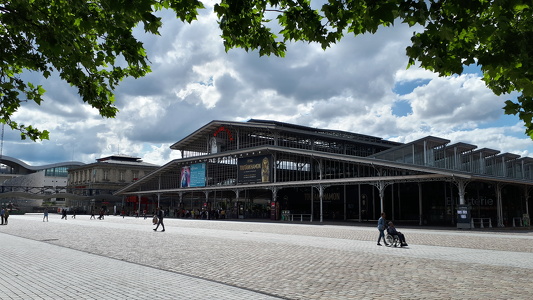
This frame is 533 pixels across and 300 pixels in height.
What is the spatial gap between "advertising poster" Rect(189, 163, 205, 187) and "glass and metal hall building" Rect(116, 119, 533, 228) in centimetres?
13

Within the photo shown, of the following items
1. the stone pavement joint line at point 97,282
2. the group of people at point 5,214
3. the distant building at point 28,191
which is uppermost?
the distant building at point 28,191

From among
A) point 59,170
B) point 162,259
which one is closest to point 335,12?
point 162,259

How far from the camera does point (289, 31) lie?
246 inches

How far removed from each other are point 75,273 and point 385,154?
3393cm

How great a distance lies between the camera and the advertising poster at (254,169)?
154ft

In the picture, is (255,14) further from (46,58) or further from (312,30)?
(46,58)

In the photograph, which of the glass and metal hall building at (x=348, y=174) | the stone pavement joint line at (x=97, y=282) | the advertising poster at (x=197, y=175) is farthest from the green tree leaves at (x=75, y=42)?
the advertising poster at (x=197, y=175)

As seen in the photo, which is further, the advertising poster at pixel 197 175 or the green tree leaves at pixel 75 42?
the advertising poster at pixel 197 175

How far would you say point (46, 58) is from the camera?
24.8 ft

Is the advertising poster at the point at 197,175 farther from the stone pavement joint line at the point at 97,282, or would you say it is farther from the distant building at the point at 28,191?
the stone pavement joint line at the point at 97,282

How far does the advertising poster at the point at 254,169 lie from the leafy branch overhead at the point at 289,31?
39371 millimetres

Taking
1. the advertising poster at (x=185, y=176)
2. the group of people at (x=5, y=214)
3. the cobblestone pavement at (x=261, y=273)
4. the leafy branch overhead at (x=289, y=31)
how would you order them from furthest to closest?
the advertising poster at (x=185, y=176) < the group of people at (x=5, y=214) < the cobblestone pavement at (x=261, y=273) < the leafy branch overhead at (x=289, y=31)

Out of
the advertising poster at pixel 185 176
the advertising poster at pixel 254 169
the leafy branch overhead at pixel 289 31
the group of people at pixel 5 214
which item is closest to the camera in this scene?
the leafy branch overhead at pixel 289 31

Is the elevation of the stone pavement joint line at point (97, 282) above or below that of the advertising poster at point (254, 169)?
below
